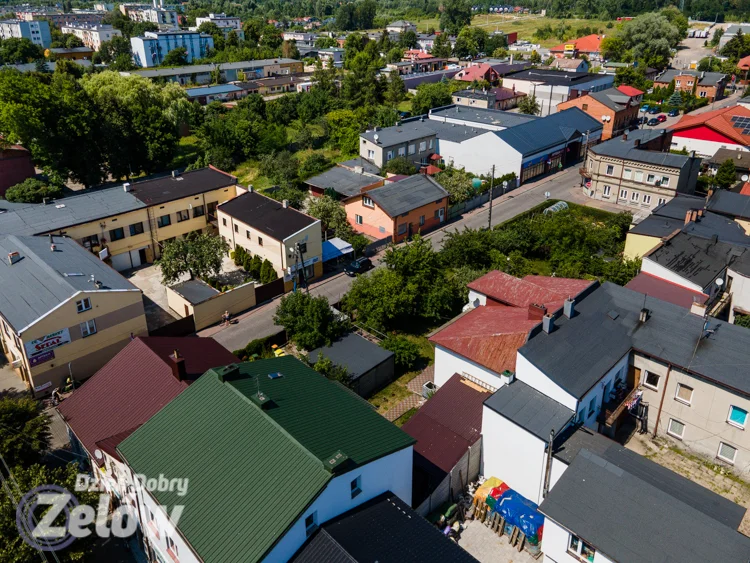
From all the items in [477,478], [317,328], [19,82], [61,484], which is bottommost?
[477,478]

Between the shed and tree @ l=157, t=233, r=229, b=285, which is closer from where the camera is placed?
the shed

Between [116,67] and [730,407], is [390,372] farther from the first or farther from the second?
[116,67]

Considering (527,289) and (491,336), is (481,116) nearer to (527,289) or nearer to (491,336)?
(527,289)

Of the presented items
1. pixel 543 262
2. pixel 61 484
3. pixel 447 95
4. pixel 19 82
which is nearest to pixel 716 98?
pixel 447 95

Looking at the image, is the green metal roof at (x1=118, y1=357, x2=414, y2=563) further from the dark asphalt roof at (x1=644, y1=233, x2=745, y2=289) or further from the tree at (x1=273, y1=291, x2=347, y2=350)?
the dark asphalt roof at (x1=644, y1=233, x2=745, y2=289)

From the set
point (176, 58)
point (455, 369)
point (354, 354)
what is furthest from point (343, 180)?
point (176, 58)

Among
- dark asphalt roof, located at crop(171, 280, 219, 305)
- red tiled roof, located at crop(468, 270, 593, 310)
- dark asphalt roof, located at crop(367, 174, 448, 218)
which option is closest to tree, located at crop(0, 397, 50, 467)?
dark asphalt roof, located at crop(171, 280, 219, 305)
